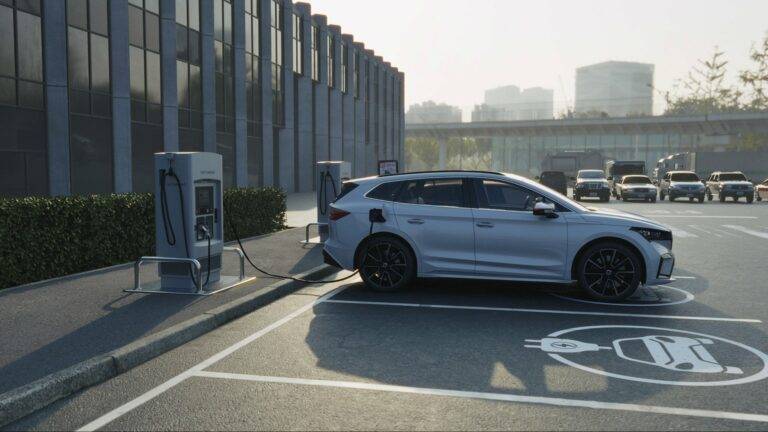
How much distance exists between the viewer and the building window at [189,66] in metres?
29.1

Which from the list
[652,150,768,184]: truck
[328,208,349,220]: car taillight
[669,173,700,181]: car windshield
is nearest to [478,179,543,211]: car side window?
[328,208,349,220]: car taillight

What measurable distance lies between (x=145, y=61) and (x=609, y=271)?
73.8 ft

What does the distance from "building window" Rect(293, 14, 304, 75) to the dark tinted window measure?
34997mm

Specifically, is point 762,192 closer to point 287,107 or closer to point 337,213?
point 287,107

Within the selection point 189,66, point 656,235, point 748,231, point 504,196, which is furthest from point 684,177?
point 504,196

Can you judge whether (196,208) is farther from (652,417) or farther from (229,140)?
(229,140)

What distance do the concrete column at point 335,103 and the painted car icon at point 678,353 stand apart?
44.8 meters

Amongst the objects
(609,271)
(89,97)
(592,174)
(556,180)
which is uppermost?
(89,97)

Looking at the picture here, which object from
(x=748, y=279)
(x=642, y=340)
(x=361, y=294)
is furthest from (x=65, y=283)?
(x=748, y=279)

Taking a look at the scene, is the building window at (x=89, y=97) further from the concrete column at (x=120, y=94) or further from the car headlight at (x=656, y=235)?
the car headlight at (x=656, y=235)

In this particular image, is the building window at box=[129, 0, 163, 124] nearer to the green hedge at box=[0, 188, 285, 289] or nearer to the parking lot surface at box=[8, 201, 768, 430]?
the green hedge at box=[0, 188, 285, 289]

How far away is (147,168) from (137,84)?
3.29 meters

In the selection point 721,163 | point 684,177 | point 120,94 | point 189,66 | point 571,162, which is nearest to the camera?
point 120,94

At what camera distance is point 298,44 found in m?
43.2
